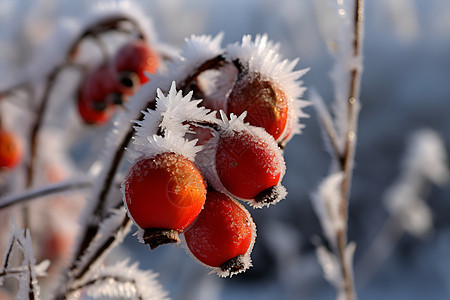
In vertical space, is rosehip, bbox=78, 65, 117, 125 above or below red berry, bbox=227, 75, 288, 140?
below

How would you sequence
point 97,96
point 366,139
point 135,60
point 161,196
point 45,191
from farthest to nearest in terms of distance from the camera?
point 366,139
point 97,96
point 135,60
point 45,191
point 161,196

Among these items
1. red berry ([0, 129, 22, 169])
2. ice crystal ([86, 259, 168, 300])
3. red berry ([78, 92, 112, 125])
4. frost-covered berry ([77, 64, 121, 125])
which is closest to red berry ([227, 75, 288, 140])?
ice crystal ([86, 259, 168, 300])

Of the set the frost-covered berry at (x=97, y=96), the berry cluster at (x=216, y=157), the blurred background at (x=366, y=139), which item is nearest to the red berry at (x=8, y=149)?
the frost-covered berry at (x=97, y=96)

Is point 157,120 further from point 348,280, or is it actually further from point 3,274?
point 348,280

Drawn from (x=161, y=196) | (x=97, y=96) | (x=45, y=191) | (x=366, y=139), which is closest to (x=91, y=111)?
(x=97, y=96)

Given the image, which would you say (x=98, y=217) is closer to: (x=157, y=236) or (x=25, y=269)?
(x=25, y=269)

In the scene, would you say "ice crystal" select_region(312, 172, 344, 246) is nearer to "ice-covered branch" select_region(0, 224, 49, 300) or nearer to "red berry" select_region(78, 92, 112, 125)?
"ice-covered branch" select_region(0, 224, 49, 300)

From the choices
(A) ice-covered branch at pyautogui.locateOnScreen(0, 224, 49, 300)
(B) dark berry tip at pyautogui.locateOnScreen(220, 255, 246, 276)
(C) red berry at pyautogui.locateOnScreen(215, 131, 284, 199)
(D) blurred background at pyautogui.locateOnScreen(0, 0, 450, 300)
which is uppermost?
(C) red berry at pyautogui.locateOnScreen(215, 131, 284, 199)
